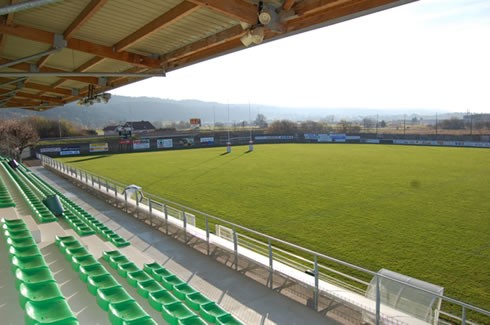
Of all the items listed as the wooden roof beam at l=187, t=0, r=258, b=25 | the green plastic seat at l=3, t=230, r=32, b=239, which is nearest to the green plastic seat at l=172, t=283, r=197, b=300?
the green plastic seat at l=3, t=230, r=32, b=239

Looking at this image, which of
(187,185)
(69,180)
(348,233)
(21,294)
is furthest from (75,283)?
(69,180)

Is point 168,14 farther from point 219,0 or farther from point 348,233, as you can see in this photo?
point 348,233

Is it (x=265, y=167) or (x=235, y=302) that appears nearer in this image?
(x=235, y=302)

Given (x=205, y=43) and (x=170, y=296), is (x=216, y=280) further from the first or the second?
(x=205, y=43)

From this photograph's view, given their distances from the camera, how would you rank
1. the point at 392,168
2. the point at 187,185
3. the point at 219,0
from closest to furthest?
the point at 219,0 < the point at 187,185 < the point at 392,168

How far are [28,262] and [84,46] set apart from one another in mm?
5079

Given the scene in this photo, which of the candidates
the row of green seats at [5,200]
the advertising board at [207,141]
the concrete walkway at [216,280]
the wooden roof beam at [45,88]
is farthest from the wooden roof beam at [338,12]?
the advertising board at [207,141]

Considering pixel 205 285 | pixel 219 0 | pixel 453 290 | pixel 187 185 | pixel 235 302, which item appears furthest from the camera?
pixel 187 185

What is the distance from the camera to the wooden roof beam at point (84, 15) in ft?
17.1

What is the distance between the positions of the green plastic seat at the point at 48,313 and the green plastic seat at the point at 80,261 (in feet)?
4.93

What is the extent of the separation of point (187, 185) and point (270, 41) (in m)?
15.8

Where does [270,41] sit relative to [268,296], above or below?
above

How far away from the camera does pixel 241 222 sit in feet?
40.8

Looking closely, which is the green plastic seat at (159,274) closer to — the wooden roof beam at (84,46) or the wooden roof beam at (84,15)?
the wooden roof beam at (84,15)
